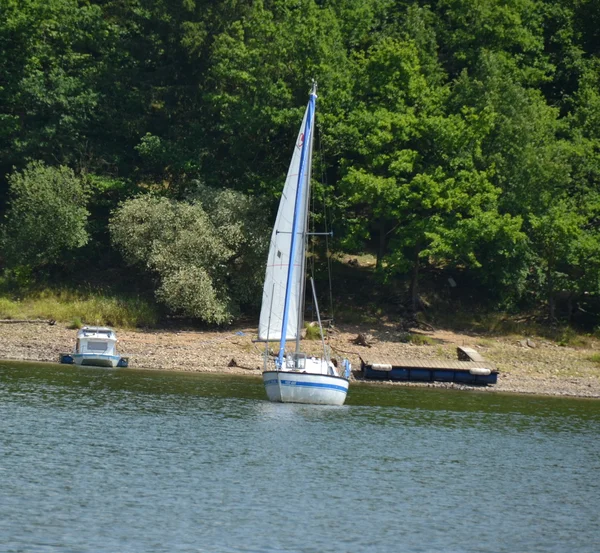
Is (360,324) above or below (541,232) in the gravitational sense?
below

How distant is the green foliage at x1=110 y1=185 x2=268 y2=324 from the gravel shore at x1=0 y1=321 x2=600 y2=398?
225 centimetres

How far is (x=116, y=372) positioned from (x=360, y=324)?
1838 centimetres

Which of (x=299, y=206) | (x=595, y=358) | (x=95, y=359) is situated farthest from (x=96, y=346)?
(x=595, y=358)

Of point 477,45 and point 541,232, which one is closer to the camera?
point 541,232

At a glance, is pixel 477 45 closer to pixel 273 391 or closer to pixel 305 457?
pixel 273 391

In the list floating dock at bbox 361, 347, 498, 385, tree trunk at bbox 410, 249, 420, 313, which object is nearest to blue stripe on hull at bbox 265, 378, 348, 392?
floating dock at bbox 361, 347, 498, 385

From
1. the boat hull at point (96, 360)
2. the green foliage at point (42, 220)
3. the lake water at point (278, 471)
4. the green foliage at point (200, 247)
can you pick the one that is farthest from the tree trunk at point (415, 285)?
the green foliage at point (42, 220)

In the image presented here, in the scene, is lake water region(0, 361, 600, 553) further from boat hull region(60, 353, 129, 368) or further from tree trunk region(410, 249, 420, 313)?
tree trunk region(410, 249, 420, 313)

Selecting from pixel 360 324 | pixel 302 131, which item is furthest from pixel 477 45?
pixel 302 131

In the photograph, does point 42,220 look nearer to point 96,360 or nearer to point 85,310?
point 85,310

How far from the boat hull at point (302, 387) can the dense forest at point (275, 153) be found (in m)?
18.5

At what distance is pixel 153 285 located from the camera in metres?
73.5

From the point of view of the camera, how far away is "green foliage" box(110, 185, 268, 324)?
66.2 metres

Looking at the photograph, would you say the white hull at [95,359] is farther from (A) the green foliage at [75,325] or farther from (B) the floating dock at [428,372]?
(B) the floating dock at [428,372]
